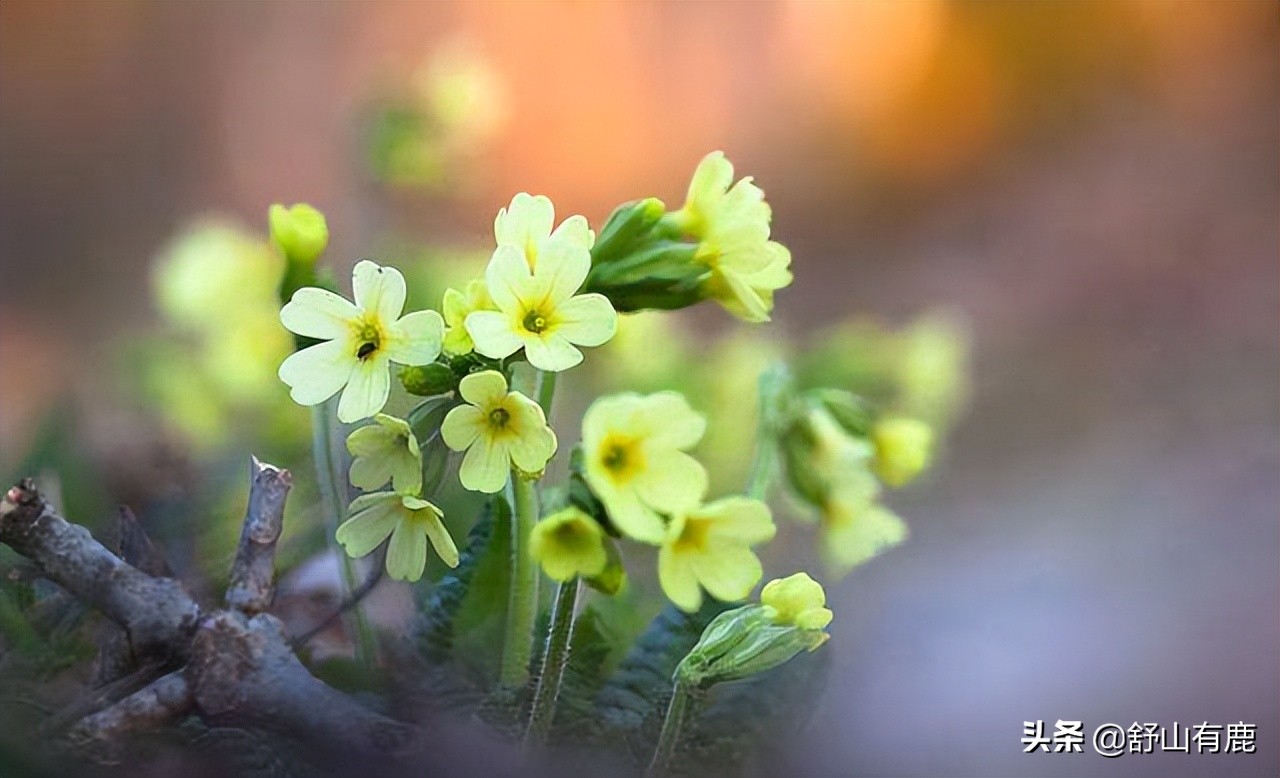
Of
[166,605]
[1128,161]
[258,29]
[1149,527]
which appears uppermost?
[1128,161]

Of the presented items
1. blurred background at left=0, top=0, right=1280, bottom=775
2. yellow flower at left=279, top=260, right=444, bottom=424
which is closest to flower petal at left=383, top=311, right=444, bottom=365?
yellow flower at left=279, top=260, right=444, bottom=424

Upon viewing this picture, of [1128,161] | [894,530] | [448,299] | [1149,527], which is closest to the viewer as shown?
[448,299]

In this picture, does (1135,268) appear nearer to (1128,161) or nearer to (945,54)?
(1128,161)

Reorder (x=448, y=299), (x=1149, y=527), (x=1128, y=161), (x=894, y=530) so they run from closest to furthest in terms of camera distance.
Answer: (x=448, y=299)
(x=894, y=530)
(x=1149, y=527)
(x=1128, y=161)

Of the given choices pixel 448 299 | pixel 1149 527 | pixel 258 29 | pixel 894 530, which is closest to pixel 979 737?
pixel 894 530

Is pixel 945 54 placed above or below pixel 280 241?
above

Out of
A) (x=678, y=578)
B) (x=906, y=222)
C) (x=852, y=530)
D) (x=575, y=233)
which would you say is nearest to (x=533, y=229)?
(x=575, y=233)

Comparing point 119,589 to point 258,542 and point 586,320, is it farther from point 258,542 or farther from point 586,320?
point 586,320
